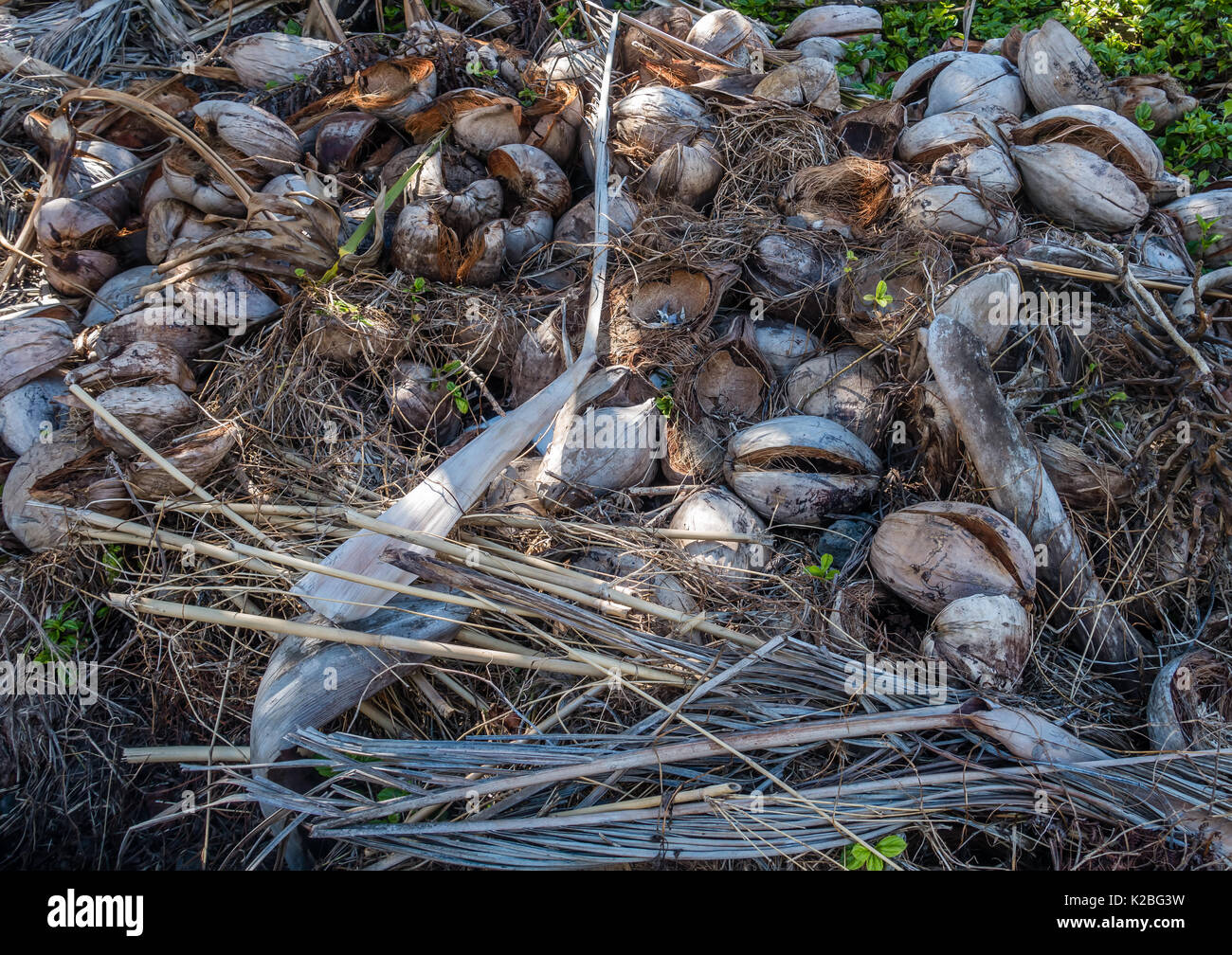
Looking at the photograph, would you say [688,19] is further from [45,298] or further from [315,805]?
[315,805]

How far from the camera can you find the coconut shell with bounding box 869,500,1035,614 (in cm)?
229

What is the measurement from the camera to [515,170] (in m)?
3.47

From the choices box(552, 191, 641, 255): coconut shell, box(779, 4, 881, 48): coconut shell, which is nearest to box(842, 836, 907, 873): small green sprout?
box(552, 191, 641, 255): coconut shell

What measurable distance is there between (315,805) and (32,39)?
4296 millimetres

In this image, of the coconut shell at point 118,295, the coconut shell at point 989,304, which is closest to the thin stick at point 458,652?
the coconut shell at point 989,304

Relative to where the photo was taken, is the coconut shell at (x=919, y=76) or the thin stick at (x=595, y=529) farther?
the coconut shell at (x=919, y=76)

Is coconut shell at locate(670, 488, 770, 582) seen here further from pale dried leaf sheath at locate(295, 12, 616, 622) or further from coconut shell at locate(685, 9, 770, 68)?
coconut shell at locate(685, 9, 770, 68)

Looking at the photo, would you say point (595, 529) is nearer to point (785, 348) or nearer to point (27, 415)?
point (785, 348)

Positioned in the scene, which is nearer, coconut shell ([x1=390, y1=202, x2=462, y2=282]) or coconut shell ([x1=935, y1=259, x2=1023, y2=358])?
coconut shell ([x1=935, y1=259, x2=1023, y2=358])

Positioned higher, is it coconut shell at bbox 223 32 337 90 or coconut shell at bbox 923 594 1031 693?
coconut shell at bbox 223 32 337 90

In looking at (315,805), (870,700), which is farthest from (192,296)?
(870,700)

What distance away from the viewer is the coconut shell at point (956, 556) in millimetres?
2289

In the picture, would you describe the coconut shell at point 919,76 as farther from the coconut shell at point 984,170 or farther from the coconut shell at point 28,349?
the coconut shell at point 28,349

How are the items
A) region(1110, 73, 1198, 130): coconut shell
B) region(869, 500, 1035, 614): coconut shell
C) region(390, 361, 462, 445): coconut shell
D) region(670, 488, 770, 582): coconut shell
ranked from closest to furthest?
region(869, 500, 1035, 614): coconut shell
region(670, 488, 770, 582): coconut shell
region(390, 361, 462, 445): coconut shell
region(1110, 73, 1198, 130): coconut shell
